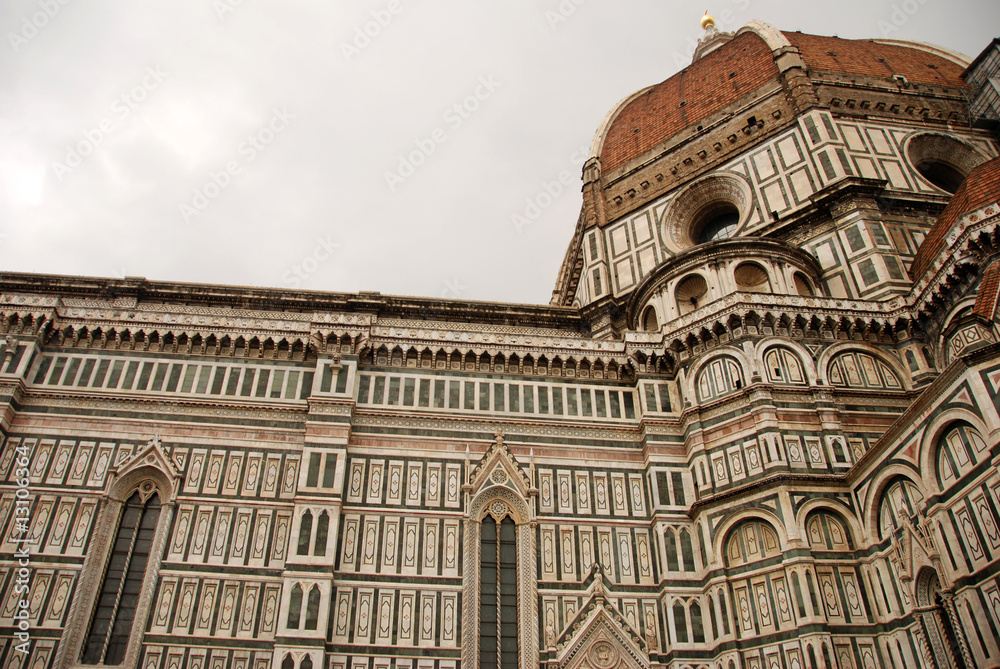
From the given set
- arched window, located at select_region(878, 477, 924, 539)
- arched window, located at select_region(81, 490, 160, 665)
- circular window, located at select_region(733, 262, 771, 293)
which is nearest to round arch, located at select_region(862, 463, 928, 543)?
arched window, located at select_region(878, 477, 924, 539)

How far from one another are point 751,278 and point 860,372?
13.6ft

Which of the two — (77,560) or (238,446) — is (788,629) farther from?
(77,560)

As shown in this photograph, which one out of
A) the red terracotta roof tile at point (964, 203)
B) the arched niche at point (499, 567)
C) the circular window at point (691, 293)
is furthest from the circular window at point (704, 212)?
the arched niche at point (499, 567)

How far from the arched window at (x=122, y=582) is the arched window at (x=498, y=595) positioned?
7.65 meters

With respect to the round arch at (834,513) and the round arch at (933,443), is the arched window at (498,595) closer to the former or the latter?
the round arch at (834,513)

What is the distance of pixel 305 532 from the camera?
1794 cm

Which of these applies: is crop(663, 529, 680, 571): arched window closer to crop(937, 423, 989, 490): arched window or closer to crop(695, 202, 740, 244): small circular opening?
crop(937, 423, 989, 490): arched window

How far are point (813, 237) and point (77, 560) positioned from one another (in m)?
22.2

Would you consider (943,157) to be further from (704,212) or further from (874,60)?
(704,212)

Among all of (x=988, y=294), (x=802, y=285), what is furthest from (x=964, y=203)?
(x=802, y=285)

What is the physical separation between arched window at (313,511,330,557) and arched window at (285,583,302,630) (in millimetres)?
880

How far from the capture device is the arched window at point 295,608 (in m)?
16.7

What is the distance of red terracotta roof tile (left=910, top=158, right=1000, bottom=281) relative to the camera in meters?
19.6

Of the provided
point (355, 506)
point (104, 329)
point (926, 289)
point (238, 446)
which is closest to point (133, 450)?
point (238, 446)
